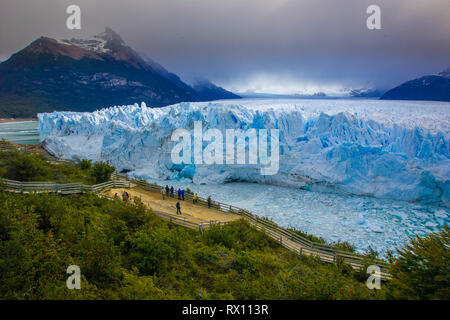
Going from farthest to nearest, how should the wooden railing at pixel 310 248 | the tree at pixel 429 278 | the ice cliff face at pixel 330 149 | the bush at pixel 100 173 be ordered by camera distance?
the bush at pixel 100 173 → the ice cliff face at pixel 330 149 → the wooden railing at pixel 310 248 → the tree at pixel 429 278

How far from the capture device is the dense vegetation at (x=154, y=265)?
392cm

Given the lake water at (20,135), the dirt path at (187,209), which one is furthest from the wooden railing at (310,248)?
the lake water at (20,135)

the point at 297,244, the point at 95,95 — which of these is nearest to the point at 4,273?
the point at 297,244

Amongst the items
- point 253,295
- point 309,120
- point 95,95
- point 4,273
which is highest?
point 95,95

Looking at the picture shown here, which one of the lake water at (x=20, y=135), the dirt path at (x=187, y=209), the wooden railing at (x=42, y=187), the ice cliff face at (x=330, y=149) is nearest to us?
the wooden railing at (x=42, y=187)

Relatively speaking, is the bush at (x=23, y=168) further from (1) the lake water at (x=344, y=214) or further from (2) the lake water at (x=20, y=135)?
(2) the lake water at (x=20, y=135)

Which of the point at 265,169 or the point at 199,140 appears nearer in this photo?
the point at 265,169

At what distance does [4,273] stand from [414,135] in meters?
18.8

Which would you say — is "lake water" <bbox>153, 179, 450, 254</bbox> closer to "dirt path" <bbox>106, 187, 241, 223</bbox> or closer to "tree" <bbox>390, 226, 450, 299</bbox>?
"dirt path" <bbox>106, 187, 241, 223</bbox>

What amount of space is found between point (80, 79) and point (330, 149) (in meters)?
110

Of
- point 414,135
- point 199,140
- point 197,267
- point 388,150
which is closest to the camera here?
point 197,267

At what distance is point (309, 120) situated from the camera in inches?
821

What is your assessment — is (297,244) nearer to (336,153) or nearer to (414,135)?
(336,153)

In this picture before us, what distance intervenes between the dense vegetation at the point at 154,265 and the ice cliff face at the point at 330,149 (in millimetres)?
10033
